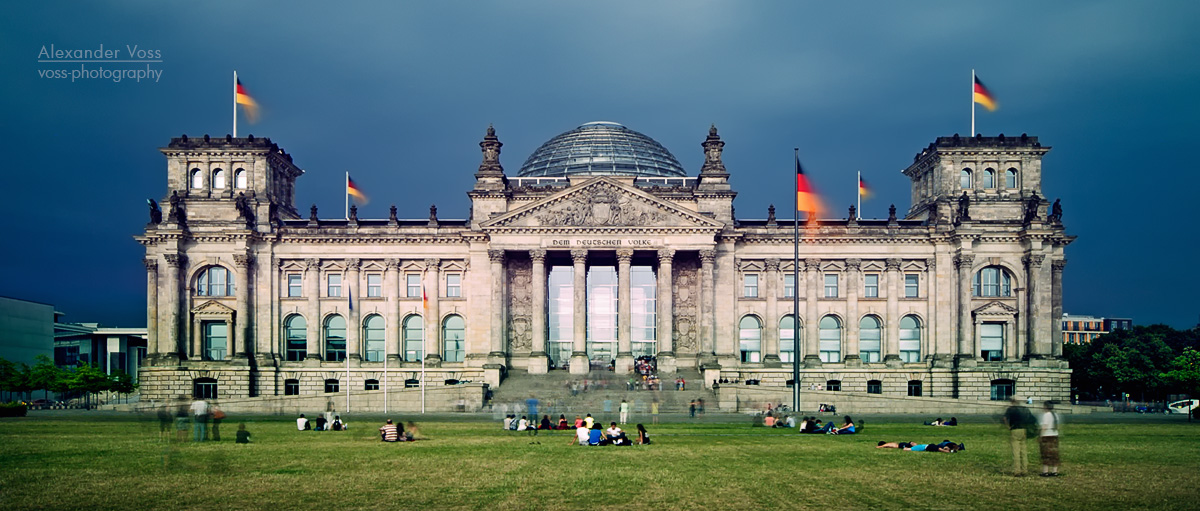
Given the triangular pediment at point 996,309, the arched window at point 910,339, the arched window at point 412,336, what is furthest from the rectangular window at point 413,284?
the triangular pediment at point 996,309

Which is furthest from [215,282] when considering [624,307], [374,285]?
[624,307]

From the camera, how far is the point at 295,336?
91.9m

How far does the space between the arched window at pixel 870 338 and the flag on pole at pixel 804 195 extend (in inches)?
1165

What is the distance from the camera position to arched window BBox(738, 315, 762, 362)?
9169cm

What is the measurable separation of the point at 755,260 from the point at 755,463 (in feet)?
195

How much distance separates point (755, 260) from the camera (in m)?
91.1

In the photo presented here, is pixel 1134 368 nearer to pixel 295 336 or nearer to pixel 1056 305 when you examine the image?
pixel 1056 305

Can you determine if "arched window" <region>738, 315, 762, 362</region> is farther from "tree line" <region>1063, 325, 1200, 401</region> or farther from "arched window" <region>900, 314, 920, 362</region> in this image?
"tree line" <region>1063, 325, 1200, 401</region>

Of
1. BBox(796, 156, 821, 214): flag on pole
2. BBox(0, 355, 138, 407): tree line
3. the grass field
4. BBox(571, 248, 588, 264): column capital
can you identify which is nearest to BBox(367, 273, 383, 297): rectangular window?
BBox(571, 248, 588, 264): column capital

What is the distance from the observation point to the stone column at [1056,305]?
89.1 meters

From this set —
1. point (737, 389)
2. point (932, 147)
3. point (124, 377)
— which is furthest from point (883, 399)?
point (124, 377)

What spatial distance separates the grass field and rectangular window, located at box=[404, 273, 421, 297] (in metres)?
45.7

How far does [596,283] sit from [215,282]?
32.7 meters

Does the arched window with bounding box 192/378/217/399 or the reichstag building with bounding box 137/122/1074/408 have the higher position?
the reichstag building with bounding box 137/122/1074/408
